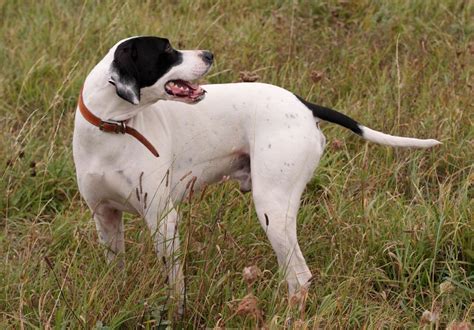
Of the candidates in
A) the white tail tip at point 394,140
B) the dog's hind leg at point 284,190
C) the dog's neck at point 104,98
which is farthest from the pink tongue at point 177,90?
the white tail tip at point 394,140

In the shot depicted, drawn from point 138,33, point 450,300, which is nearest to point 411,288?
point 450,300

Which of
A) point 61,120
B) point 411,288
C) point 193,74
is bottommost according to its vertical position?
point 61,120

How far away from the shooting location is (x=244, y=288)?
12.2 ft

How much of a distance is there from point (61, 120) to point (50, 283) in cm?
183

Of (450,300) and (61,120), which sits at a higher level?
(450,300)

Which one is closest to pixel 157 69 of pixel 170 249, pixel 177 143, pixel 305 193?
pixel 177 143

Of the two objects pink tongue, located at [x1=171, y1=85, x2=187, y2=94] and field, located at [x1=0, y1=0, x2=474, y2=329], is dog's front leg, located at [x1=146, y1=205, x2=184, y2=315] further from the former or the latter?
pink tongue, located at [x1=171, y1=85, x2=187, y2=94]

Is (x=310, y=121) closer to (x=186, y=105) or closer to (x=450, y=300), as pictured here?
(x=186, y=105)

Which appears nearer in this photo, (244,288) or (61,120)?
(244,288)

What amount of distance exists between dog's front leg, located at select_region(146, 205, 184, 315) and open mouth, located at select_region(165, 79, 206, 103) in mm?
411

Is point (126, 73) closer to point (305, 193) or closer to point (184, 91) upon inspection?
point (184, 91)

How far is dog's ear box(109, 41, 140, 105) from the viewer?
360cm

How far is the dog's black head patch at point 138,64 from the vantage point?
3.62 m

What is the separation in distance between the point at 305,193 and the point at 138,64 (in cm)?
132
